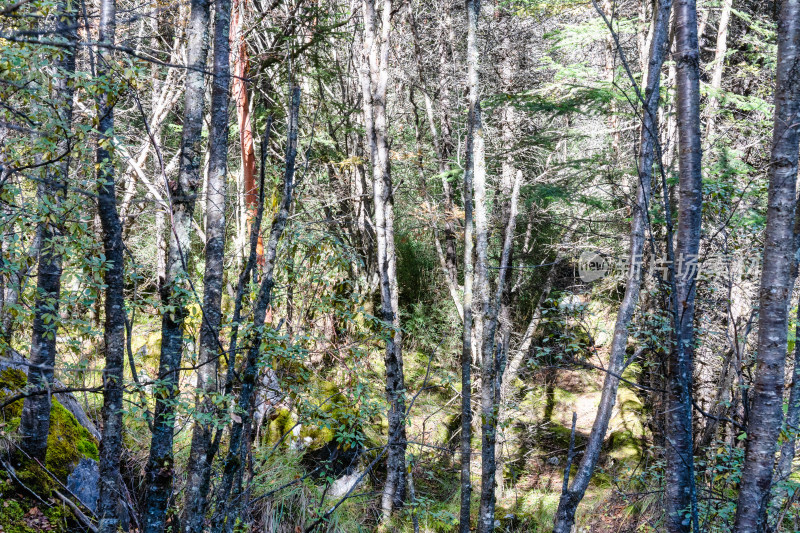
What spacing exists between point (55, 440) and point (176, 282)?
281 centimetres

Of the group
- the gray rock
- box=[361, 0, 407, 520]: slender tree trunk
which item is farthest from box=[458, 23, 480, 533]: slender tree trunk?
the gray rock

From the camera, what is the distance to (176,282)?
11.7 feet

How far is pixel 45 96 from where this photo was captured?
2947 millimetres

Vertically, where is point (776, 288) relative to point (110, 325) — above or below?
above

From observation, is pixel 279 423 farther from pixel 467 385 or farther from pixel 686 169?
pixel 686 169

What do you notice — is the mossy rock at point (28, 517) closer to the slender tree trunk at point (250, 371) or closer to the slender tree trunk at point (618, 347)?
the slender tree trunk at point (250, 371)

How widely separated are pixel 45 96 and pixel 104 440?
2365 mm

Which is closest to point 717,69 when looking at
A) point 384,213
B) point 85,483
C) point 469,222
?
point 469,222

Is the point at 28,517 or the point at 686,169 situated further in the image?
the point at 28,517

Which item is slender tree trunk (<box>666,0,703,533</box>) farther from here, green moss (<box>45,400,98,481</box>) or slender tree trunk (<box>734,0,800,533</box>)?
green moss (<box>45,400,98,481</box>)

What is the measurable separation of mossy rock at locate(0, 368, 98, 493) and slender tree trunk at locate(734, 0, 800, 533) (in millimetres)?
5514

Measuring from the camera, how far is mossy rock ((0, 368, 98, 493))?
4.52 meters

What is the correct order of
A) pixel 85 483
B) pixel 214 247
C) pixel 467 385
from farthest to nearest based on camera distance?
1. pixel 467 385
2. pixel 85 483
3. pixel 214 247

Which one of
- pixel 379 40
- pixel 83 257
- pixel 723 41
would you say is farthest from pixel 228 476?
pixel 723 41
